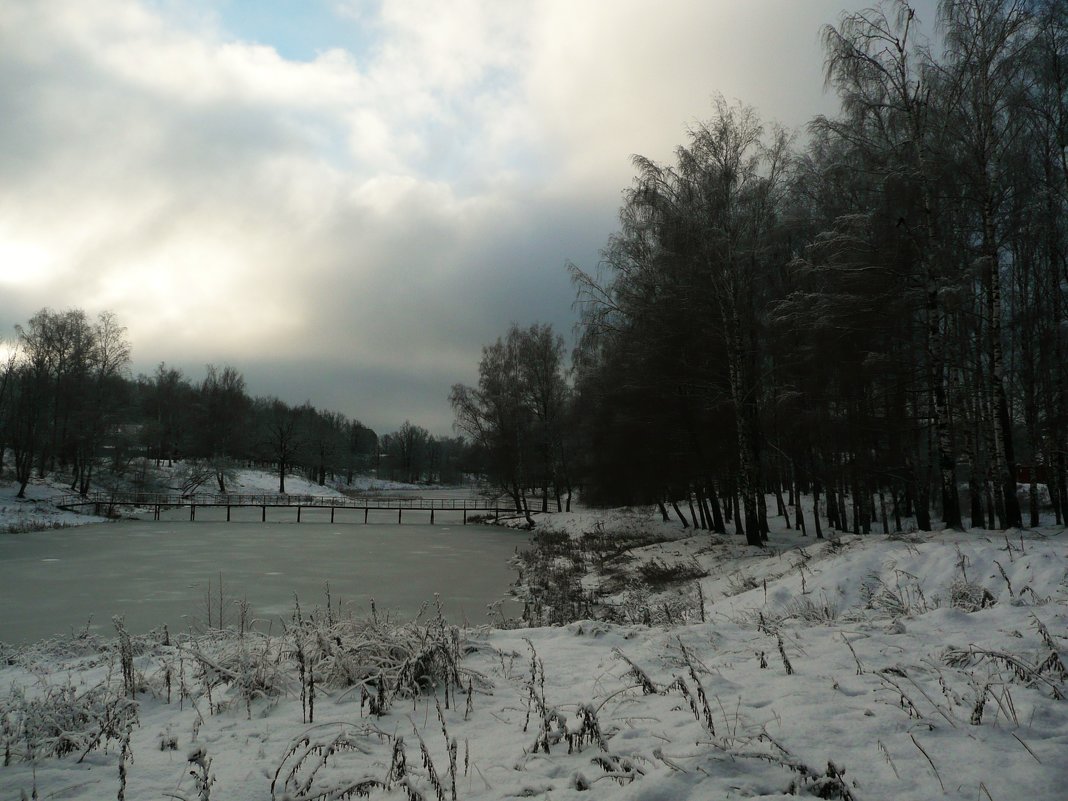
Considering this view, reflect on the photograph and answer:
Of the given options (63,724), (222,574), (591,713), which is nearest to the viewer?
(591,713)

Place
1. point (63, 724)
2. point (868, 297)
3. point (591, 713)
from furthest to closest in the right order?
point (868, 297)
point (63, 724)
point (591, 713)

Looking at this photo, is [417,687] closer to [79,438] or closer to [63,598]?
[63,598]

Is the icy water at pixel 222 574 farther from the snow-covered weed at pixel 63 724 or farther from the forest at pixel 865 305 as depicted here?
the forest at pixel 865 305

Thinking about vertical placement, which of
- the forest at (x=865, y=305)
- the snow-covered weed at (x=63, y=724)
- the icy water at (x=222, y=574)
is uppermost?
the forest at (x=865, y=305)

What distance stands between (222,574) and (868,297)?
1722 cm

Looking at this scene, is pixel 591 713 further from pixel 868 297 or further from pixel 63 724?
pixel 868 297

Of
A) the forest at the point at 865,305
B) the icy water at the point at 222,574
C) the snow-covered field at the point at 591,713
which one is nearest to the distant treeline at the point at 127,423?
the icy water at the point at 222,574

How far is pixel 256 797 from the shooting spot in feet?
8.82

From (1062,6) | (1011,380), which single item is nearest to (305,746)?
(1062,6)

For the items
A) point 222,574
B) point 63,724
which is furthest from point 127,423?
point 63,724

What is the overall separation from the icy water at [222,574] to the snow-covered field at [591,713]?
271 centimetres

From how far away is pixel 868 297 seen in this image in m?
11.3

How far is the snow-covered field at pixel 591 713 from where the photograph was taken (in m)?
2.53

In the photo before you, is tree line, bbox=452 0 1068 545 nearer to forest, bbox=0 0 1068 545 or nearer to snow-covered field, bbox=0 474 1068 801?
forest, bbox=0 0 1068 545
